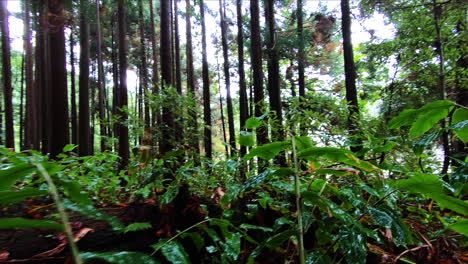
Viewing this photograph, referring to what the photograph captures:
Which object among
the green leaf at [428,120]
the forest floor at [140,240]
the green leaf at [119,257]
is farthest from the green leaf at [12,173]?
the green leaf at [428,120]

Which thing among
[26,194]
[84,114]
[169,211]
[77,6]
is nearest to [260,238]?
[169,211]

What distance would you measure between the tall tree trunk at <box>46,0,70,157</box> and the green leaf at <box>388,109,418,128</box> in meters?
6.41

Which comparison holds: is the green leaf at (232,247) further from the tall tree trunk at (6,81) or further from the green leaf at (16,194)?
the tall tree trunk at (6,81)

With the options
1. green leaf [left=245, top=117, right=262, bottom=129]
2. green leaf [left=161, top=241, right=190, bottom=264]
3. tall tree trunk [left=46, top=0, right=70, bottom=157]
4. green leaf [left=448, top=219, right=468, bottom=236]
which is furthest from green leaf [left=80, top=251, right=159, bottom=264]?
tall tree trunk [left=46, top=0, right=70, bottom=157]

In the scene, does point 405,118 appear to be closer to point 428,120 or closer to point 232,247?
point 428,120

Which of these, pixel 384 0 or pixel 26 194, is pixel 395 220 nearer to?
pixel 26 194

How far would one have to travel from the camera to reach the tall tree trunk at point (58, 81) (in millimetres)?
5531

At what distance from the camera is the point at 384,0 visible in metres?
5.92

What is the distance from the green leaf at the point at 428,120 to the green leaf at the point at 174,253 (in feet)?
3.31

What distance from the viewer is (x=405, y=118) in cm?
105

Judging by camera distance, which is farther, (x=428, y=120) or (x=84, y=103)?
(x=84, y=103)

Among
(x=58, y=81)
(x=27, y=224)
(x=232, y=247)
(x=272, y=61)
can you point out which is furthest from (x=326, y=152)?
(x=272, y=61)

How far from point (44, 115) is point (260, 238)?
10813mm

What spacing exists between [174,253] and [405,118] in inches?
42.2
